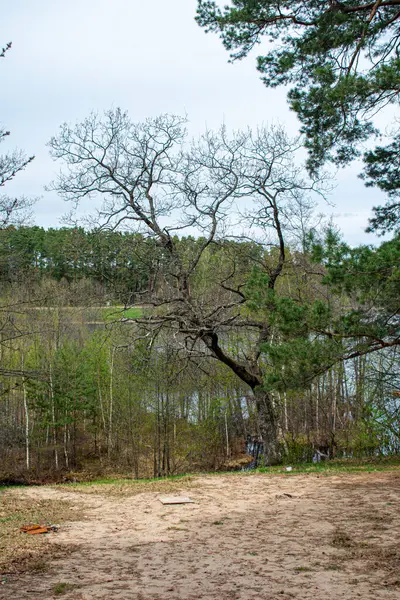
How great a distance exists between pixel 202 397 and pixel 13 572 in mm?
17151

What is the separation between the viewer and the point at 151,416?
2219cm

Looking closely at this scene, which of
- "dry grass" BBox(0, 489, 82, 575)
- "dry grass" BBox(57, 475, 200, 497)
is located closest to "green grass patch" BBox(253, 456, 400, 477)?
"dry grass" BBox(57, 475, 200, 497)

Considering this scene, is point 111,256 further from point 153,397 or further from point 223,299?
point 153,397

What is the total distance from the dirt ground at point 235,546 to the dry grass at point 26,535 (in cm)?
20

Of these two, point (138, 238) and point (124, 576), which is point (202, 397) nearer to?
point (138, 238)

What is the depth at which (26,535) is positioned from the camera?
273 inches

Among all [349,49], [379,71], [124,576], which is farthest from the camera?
[349,49]

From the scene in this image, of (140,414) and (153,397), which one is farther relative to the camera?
(140,414)

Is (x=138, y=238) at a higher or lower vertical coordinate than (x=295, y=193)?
lower

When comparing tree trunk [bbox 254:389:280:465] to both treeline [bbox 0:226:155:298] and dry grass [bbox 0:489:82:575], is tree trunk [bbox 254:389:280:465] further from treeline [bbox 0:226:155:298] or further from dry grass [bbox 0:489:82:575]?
dry grass [bbox 0:489:82:575]

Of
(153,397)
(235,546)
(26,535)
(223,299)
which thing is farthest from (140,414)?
(235,546)

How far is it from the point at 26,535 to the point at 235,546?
2664 mm

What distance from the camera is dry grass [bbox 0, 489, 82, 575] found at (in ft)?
18.9

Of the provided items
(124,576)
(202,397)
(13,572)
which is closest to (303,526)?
(124,576)
